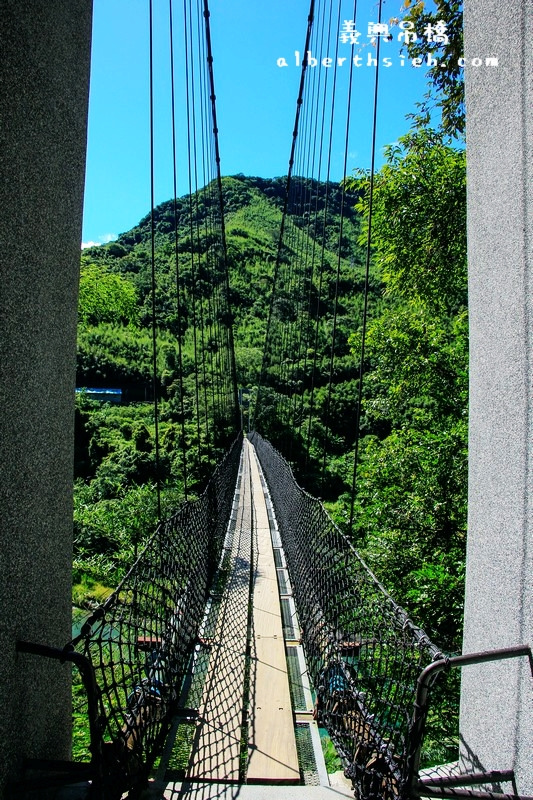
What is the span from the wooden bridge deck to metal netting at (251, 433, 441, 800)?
0.12 m

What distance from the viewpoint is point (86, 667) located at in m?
0.88

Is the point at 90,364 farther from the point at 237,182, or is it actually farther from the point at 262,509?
the point at 237,182

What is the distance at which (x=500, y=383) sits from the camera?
1.10 metres

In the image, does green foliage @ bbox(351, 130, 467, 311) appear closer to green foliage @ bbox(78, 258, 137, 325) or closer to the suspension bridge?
the suspension bridge

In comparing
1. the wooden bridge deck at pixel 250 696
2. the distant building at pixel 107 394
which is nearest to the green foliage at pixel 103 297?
the distant building at pixel 107 394

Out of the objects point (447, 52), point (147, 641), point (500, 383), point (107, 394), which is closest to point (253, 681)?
point (147, 641)

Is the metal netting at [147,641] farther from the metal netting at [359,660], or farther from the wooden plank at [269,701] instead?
the metal netting at [359,660]

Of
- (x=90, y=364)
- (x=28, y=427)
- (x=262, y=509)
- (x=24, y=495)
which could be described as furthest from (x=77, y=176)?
(x=90, y=364)

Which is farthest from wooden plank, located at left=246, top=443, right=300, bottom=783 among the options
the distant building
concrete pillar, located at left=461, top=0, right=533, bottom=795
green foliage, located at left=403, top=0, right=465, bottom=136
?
the distant building

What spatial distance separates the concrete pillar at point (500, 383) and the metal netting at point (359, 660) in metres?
0.16

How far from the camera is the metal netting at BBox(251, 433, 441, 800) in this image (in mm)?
1051

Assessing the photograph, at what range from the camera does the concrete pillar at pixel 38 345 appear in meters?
0.90

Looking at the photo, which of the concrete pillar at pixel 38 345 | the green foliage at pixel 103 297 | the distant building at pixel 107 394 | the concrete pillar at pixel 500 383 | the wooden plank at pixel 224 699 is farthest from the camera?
the distant building at pixel 107 394

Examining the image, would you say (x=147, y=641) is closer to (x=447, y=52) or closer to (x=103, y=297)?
(x=447, y=52)
